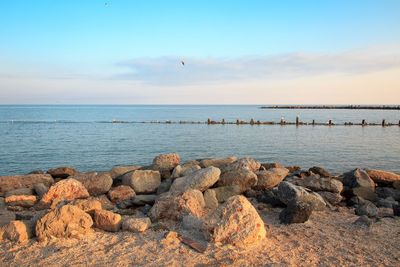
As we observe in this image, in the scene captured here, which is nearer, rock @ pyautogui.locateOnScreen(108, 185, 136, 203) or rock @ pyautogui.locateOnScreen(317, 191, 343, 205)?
rock @ pyautogui.locateOnScreen(317, 191, 343, 205)

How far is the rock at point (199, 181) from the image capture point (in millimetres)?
11156

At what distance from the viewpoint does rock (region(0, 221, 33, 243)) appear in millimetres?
7547

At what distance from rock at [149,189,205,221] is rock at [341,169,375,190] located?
648cm

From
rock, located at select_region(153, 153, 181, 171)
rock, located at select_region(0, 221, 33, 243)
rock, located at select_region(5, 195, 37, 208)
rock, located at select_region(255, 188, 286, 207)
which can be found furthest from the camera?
rock, located at select_region(153, 153, 181, 171)

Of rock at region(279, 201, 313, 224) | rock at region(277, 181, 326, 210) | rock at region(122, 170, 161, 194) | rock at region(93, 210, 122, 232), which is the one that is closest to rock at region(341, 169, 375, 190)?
rock at region(277, 181, 326, 210)

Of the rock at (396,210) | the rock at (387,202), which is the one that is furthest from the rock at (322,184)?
the rock at (396,210)

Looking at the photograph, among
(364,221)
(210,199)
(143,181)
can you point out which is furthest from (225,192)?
(364,221)

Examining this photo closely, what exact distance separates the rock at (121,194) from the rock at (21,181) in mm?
3458

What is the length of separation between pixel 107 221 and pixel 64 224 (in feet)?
3.16

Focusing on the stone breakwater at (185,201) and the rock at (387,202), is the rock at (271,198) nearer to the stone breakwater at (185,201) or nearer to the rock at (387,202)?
the stone breakwater at (185,201)

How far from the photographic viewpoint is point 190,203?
927cm

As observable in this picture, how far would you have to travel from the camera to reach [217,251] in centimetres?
704

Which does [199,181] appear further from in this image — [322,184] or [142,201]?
[322,184]

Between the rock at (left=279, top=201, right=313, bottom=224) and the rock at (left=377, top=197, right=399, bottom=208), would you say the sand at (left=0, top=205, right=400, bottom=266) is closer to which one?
the rock at (left=279, top=201, right=313, bottom=224)
